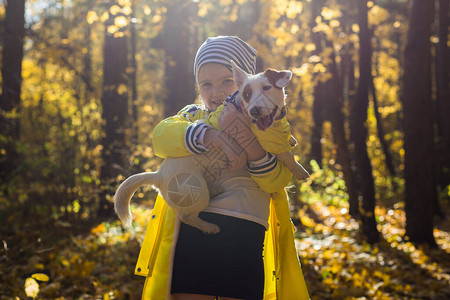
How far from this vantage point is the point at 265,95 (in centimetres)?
213

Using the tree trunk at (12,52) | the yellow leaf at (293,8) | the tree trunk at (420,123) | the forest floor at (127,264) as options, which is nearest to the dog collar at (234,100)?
the forest floor at (127,264)

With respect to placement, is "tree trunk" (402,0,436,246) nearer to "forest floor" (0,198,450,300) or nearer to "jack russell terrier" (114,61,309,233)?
"forest floor" (0,198,450,300)

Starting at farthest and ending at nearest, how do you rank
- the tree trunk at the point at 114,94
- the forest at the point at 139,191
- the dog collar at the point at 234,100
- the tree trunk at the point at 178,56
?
the tree trunk at the point at 178,56 → the tree trunk at the point at 114,94 → the forest at the point at 139,191 → the dog collar at the point at 234,100

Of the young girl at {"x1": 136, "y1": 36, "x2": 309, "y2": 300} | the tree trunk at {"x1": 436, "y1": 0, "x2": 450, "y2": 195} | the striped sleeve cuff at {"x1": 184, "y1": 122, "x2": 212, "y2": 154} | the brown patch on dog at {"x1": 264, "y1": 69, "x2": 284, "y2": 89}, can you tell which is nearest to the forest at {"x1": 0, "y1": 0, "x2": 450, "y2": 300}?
the tree trunk at {"x1": 436, "y1": 0, "x2": 450, "y2": 195}

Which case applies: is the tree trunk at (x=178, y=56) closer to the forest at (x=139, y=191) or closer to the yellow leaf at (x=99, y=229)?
the forest at (x=139, y=191)

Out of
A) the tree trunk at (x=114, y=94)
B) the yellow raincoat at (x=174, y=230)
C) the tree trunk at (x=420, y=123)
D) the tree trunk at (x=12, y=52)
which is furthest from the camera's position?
the tree trunk at (x=12, y=52)

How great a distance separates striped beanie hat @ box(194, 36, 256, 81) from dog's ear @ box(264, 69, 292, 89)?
15.9 inches

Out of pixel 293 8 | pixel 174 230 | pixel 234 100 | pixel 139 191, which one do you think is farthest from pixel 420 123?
pixel 174 230

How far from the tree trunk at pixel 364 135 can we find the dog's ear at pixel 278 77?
6265mm

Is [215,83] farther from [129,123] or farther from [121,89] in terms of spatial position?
[121,89]

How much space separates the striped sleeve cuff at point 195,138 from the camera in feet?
7.43

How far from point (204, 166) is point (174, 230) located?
38 cm

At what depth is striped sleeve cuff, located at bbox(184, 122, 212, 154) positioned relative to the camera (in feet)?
7.43

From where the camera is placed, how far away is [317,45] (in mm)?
9625
